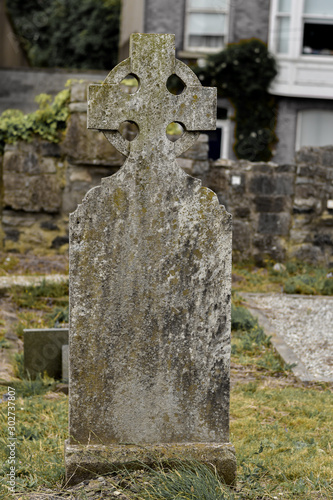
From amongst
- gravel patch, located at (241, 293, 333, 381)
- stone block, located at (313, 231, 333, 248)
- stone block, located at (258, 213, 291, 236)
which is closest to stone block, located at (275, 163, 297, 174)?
stone block, located at (258, 213, 291, 236)

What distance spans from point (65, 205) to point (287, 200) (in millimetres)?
3050

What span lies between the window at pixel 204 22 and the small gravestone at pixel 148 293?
12.4m

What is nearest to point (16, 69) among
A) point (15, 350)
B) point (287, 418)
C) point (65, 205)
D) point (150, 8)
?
point (150, 8)

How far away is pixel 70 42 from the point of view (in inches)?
933

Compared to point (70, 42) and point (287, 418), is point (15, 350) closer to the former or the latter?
point (287, 418)

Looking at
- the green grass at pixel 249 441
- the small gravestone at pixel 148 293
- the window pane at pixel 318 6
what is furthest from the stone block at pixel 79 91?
the window pane at pixel 318 6

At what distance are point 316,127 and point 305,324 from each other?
8.89m

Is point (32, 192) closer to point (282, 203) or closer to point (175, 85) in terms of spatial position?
point (282, 203)

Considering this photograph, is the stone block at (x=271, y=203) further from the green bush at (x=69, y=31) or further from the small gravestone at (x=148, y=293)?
the green bush at (x=69, y=31)

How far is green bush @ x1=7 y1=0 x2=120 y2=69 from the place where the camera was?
22.7 metres

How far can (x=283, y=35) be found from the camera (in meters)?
14.7

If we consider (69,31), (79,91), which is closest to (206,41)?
(79,91)

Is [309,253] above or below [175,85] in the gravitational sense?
below

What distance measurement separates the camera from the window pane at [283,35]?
14617 millimetres
